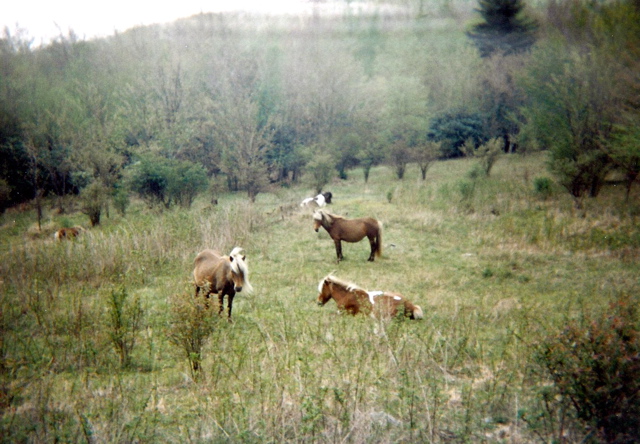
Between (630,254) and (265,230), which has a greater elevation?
(630,254)

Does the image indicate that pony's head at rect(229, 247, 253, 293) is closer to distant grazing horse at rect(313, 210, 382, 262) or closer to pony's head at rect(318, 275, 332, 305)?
pony's head at rect(318, 275, 332, 305)

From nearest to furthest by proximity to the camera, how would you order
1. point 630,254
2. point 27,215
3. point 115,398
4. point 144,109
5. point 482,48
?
point 115,398
point 630,254
point 27,215
point 144,109
point 482,48

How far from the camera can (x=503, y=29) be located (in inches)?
1191

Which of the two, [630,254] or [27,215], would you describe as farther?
[27,215]

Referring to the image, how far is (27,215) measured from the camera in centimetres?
1373

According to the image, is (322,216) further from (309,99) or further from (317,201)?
(309,99)

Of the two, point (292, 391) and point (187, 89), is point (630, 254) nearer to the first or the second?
point (292, 391)

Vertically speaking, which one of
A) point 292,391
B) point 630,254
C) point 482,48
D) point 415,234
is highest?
point 482,48

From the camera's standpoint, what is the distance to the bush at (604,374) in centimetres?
313

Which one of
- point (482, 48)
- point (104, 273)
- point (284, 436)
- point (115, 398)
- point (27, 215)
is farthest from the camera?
point (482, 48)

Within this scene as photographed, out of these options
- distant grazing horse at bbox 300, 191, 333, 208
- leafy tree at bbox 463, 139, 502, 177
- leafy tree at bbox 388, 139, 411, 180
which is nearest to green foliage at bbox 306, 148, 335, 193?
distant grazing horse at bbox 300, 191, 333, 208

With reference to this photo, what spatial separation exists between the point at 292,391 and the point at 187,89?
26045mm

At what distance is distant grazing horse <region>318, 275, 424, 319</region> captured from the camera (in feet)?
22.2

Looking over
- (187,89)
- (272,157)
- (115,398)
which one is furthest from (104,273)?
(272,157)
